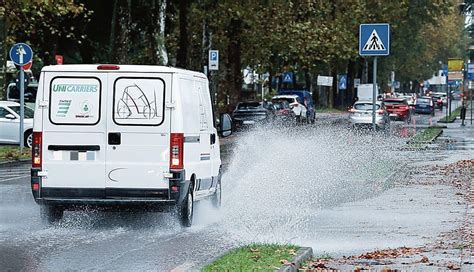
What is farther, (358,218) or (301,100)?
(301,100)

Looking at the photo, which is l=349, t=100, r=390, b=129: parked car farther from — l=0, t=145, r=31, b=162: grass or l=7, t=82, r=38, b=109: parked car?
l=0, t=145, r=31, b=162: grass

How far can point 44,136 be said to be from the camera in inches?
569

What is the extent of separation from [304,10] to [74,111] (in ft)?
143

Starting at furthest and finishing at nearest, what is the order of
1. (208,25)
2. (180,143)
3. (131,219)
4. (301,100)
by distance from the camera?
(301,100), (208,25), (131,219), (180,143)

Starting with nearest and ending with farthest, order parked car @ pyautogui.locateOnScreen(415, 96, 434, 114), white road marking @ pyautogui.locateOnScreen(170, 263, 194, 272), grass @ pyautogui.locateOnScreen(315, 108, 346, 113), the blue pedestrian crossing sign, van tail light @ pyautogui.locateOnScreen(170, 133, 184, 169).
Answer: white road marking @ pyautogui.locateOnScreen(170, 263, 194, 272) < van tail light @ pyautogui.locateOnScreen(170, 133, 184, 169) < the blue pedestrian crossing sign < grass @ pyautogui.locateOnScreen(315, 108, 346, 113) < parked car @ pyautogui.locateOnScreen(415, 96, 434, 114)

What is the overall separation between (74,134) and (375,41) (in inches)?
500

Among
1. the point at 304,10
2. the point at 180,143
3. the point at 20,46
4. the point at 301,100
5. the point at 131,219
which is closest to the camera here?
the point at 180,143

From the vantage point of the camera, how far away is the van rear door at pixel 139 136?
14258mm

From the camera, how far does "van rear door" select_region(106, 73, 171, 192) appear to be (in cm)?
1426

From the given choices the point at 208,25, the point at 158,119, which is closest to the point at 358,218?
the point at 158,119

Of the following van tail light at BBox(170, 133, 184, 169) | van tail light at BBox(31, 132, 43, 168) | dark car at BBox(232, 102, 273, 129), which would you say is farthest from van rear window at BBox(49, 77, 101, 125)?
dark car at BBox(232, 102, 273, 129)

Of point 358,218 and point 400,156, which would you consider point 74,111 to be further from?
point 400,156

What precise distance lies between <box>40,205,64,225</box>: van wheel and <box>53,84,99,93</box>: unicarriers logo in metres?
1.56

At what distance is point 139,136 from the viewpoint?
46.9 ft
